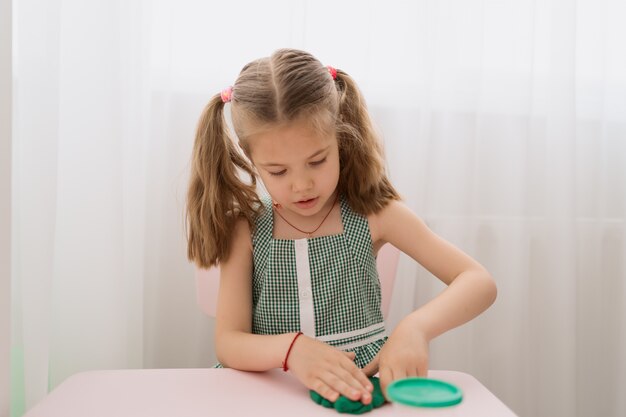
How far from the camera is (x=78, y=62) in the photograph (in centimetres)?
125

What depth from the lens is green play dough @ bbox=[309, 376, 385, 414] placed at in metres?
0.62

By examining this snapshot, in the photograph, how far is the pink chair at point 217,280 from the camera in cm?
113

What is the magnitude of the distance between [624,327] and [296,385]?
109 cm

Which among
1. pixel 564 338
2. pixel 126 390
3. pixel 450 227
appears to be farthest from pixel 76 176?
pixel 564 338

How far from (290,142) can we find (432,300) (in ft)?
1.06

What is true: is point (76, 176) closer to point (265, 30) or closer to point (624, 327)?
point (265, 30)

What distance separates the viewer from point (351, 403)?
620mm

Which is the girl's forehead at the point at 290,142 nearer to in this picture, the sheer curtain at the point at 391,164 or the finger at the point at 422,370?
the finger at the point at 422,370

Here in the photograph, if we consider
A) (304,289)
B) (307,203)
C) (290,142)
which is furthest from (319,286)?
(290,142)

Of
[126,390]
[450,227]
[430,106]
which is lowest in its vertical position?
[126,390]

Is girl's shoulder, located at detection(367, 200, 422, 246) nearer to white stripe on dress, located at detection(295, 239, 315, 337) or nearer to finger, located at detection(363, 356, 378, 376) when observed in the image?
white stripe on dress, located at detection(295, 239, 315, 337)

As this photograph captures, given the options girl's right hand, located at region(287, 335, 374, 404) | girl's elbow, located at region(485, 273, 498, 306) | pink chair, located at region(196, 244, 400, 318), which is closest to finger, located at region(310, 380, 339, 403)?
girl's right hand, located at region(287, 335, 374, 404)

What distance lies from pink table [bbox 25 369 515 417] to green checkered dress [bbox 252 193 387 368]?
26 cm

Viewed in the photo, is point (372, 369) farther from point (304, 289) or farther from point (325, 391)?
point (304, 289)
